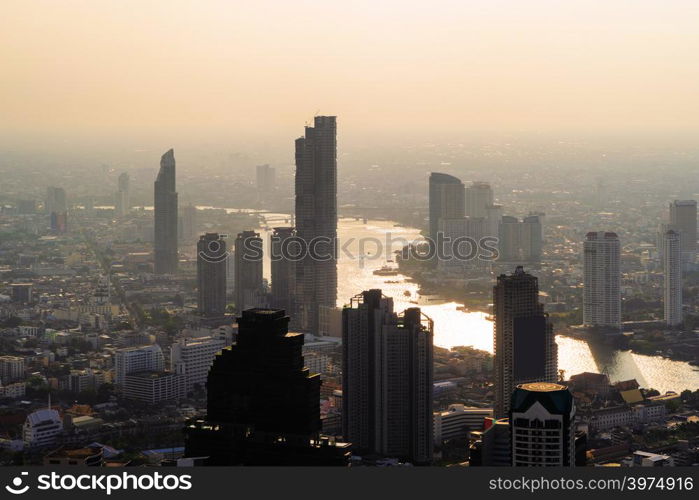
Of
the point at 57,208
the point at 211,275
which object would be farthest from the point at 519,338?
the point at 57,208

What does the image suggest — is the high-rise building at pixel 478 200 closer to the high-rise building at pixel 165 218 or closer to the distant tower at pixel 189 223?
the distant tower at pixel 189 223

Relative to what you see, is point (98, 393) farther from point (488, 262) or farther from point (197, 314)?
point (488, 262)

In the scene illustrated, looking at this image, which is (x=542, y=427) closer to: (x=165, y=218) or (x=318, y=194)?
(x=318, y=194)

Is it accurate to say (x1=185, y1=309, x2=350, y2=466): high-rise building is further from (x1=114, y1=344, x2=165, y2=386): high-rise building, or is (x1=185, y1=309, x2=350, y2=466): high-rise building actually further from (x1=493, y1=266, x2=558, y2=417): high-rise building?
(x1=114, y1=344, x2=165, y2=386): high-rise building

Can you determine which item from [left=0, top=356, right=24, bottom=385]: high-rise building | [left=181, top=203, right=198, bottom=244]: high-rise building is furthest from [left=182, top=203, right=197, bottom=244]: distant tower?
[left=0, top=356, right=24, bottom=385]: high-rise building

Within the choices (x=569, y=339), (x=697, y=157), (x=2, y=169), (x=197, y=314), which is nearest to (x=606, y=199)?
(x=697, y=157)

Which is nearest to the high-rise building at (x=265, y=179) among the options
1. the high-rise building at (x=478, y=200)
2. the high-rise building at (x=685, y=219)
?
the high-rise building at (x=478, y=200)
